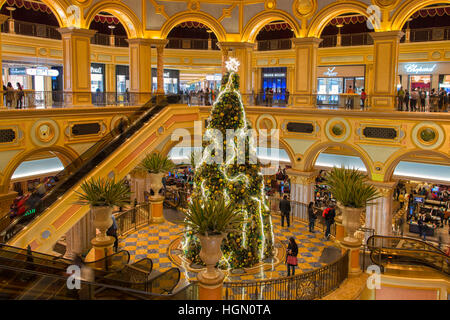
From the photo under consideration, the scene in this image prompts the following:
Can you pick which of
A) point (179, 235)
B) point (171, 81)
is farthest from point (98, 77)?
point (179, 235)

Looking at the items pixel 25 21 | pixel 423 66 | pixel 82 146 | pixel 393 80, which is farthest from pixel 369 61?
pixel 25 21

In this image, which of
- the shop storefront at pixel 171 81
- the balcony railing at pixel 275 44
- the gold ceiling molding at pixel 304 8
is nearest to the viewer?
the gold ceiling molding at pixel 304 8

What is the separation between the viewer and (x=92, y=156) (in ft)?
40.9

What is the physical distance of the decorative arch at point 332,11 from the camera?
14352 mm

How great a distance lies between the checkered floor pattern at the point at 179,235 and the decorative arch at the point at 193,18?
25.4 ft

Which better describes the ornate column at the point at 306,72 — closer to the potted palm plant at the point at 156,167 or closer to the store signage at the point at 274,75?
the potted palm plant at the point at 156,167

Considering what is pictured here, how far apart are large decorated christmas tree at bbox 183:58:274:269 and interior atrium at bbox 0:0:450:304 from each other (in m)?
0.04

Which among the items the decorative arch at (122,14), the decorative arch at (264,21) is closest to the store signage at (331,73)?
the decorative arch at (264,21)

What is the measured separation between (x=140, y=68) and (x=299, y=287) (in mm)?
11125

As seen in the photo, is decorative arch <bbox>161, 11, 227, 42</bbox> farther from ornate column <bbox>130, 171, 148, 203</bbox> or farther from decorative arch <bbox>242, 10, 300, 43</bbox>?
ornate column <bbox>130, 171, 148, 203</bbox>

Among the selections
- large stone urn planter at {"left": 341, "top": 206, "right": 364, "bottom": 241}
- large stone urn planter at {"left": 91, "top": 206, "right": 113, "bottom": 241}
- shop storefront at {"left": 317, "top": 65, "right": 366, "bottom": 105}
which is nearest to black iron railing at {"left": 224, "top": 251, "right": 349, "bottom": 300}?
large stone urn planter at {"left": 341, "top": 206, "right": 364, "bottom": 241}

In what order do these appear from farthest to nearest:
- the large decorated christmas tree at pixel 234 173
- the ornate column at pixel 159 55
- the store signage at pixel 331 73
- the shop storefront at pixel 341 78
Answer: the store signage at pixel 331 73 < the shop storefront at pixel 341 78 < the ornate column at pixel 159 55 < the large decorated christmas tree at pixel 234 173

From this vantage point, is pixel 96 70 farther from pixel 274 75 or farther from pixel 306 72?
pixel 306 72

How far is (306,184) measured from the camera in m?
15.7
